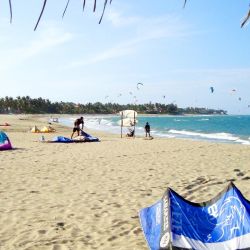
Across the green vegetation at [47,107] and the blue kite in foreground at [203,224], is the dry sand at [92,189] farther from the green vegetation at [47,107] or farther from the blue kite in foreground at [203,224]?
the green vegetation at [47,107]

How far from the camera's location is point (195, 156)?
15.0 m

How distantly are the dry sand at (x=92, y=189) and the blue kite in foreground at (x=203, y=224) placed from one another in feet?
2.01

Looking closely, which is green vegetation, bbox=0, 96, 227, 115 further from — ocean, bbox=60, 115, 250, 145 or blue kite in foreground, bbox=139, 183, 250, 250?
blue kite in foreground, bbox=139, 183, 250, 250

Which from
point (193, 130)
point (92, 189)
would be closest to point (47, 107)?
point (193, 130)

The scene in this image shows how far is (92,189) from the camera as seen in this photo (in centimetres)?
881

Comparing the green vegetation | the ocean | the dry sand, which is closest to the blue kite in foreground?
the dry sand

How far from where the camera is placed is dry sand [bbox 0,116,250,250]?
5746mm

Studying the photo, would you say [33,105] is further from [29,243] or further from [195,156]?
[29,243]

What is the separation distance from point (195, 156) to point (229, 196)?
10101mm

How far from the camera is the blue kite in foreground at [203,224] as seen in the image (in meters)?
4.62

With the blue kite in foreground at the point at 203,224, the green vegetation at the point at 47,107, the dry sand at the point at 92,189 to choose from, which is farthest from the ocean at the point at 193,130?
the green vegetation at the point at 47,107

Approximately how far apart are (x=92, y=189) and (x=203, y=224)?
4164 millimetres

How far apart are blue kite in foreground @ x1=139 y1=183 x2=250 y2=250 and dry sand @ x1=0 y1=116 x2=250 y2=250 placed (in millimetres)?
613

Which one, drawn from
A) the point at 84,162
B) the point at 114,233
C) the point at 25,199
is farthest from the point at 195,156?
the point at 114,233
